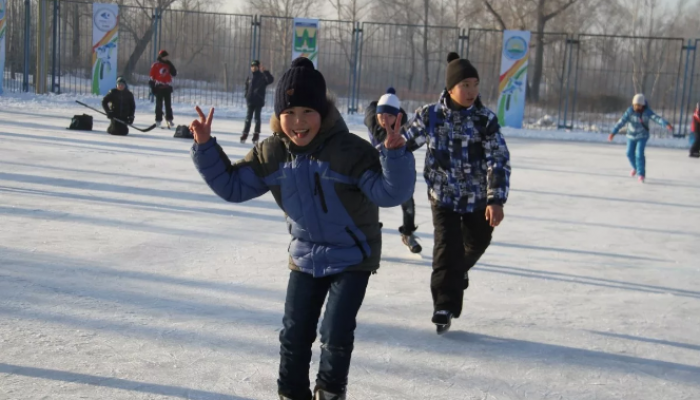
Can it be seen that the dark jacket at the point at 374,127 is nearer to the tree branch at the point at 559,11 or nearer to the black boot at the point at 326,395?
the black boot at the point at 326,395

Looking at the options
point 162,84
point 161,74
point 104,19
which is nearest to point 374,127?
point 162,84

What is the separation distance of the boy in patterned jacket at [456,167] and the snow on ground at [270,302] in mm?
317

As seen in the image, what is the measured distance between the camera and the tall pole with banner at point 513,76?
75.3ft

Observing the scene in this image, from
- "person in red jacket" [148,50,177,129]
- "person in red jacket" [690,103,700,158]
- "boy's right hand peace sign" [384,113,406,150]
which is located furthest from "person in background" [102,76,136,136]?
"boy's right hand peace sign" [384,113,406,150]

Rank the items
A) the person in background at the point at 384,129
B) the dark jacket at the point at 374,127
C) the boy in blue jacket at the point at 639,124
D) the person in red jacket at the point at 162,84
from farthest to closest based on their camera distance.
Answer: the person in red jacket at the point at 162,84, the boy in blue jacket at the point at 639,124, the dark jacket at the point at 374,127, the person in background at the point at 384,129

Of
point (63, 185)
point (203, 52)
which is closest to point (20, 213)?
point (63, 185)

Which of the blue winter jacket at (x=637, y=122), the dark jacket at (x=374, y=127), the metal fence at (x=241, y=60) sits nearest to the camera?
the dark jacket at (x=374, y=127)

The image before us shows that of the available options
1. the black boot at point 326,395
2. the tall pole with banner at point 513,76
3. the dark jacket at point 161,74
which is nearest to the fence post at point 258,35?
the tall pole with banner at point 513,76

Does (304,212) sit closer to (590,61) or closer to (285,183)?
(285,183)

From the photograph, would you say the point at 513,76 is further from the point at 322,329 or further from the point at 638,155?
the point at 322,329

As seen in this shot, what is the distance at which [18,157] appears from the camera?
36.5ft

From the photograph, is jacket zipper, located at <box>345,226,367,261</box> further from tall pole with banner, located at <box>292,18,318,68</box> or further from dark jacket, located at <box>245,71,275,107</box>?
tall pole with banner, located at <box>292,18,318,68</box>

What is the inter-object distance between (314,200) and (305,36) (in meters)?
20.6

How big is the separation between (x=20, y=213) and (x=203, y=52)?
2132 cm
